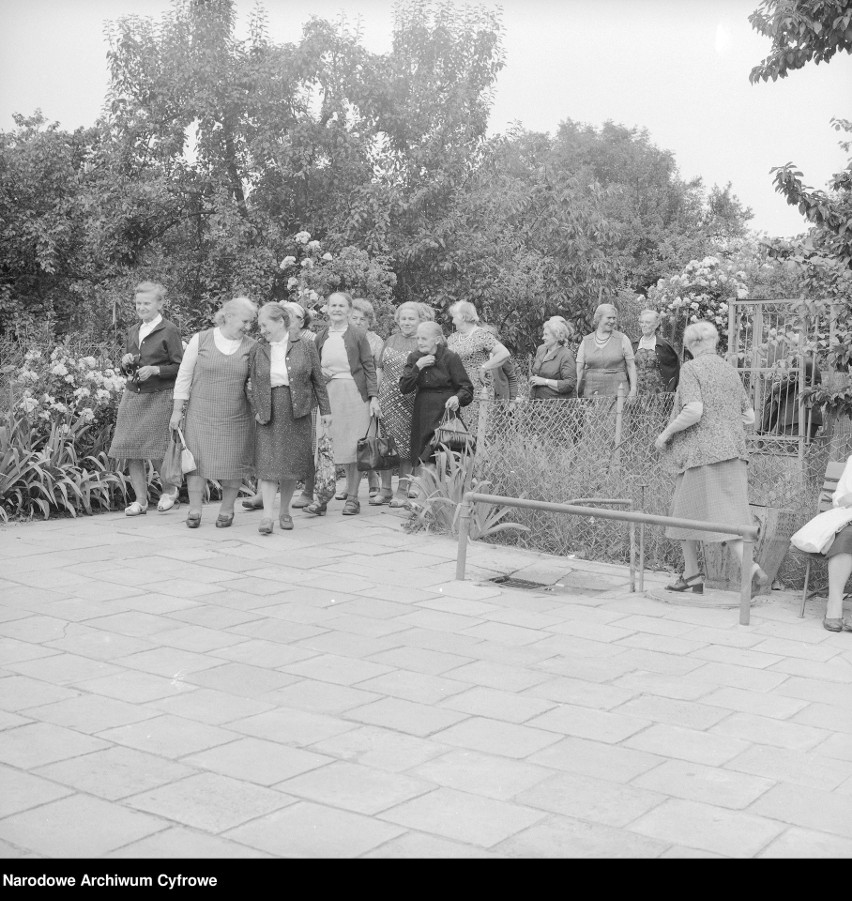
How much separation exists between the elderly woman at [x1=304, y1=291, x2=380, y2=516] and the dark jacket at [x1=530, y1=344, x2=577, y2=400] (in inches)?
75.1

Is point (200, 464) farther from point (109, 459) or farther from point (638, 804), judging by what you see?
point (638, 804)

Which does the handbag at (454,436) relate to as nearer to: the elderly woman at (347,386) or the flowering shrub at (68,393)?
the elderly woman at (347,386)

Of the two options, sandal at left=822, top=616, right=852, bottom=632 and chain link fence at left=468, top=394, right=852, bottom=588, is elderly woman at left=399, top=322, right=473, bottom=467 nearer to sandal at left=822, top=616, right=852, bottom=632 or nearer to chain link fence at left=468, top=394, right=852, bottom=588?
chain link fence at left=468, top=394, right=852, bottom=588

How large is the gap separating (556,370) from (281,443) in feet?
10.5

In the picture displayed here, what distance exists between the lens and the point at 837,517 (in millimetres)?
6184

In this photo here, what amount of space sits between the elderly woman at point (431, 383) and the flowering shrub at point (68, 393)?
8.02 ft

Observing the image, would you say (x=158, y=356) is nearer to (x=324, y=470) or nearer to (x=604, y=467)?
(x=324, y=470)

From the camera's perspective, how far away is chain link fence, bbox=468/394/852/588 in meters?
7.86

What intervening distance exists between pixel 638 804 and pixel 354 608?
9.57 feet

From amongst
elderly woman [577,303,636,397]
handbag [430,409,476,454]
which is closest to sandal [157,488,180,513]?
handbag [430,409,476,454]

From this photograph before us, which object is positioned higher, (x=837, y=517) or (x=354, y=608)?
(x=837, y=517)
